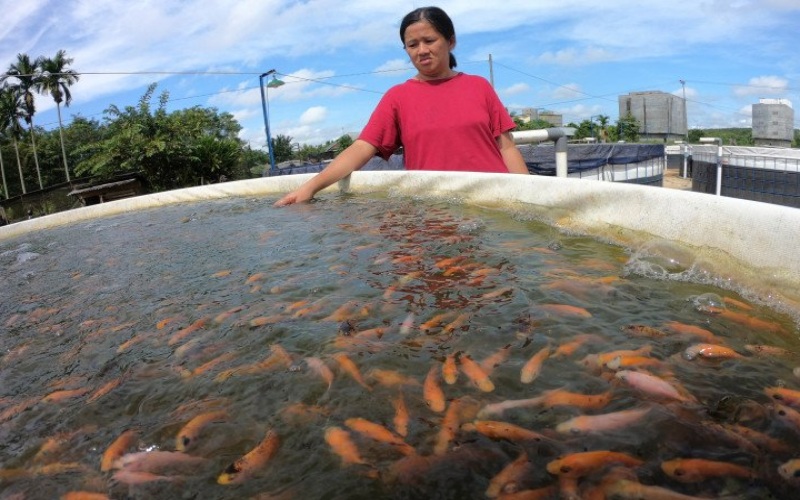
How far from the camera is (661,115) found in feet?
213

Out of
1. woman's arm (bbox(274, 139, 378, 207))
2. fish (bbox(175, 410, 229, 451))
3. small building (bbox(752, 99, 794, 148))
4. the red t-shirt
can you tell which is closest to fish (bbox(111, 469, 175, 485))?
fish (bbox(175, 410, 229, 451))

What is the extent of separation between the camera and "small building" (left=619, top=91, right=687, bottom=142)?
208 feet

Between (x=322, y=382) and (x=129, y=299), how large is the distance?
1886mm

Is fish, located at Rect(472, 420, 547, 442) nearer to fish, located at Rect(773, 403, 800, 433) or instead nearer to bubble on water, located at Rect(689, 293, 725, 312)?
fish, located at Rect(773, 403, 800, 433)

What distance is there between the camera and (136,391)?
2.12m

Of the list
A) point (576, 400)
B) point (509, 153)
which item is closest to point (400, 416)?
point (576, 400)

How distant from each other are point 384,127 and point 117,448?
3523 millimetres

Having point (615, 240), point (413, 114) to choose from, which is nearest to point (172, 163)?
point (413, 114)

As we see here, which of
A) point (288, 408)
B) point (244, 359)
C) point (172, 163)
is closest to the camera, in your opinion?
point (288, 408)

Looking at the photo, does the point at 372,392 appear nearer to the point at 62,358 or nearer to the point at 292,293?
the point at 292,293

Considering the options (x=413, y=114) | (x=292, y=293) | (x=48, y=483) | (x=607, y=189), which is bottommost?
(x=48, y=483)

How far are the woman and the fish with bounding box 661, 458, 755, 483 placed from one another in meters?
3.41

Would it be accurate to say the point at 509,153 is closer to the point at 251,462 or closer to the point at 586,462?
the point at 586,462

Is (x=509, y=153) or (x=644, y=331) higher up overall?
(x=509, y=153)
